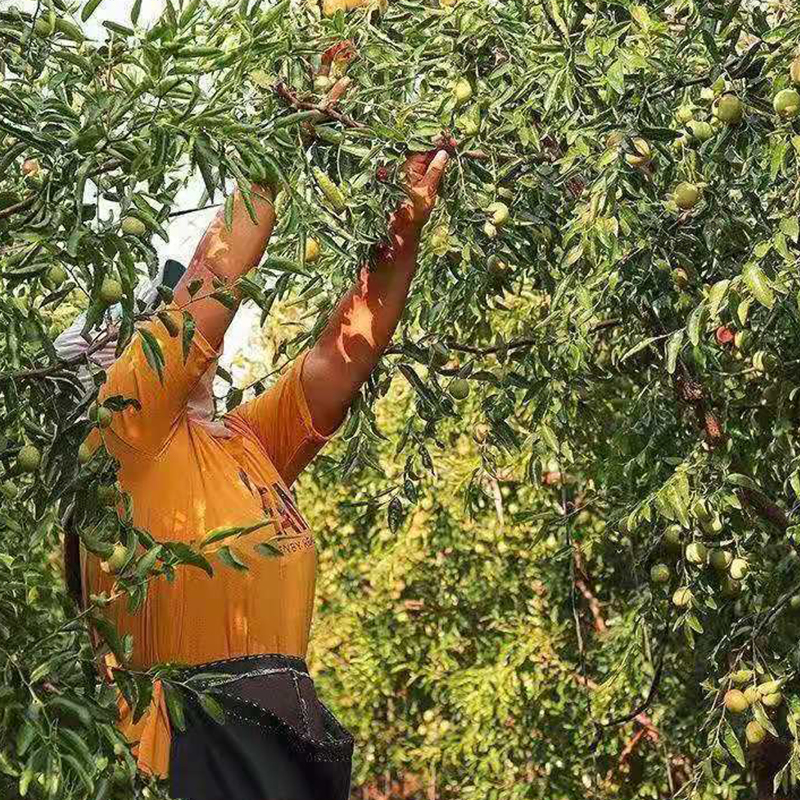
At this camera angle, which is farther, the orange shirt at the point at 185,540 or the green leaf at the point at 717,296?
the green leaf at the point at 717,296

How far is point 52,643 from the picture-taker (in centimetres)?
183

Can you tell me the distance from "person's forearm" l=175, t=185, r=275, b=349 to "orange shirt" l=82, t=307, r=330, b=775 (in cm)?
4

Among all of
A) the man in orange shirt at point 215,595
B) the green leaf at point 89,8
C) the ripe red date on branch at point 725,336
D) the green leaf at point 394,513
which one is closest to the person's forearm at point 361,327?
the man in orange shirt at point 215,595

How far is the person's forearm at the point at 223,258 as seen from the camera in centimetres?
227

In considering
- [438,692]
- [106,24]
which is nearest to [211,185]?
[106,24]

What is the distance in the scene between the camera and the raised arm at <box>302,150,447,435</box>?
2617 mm

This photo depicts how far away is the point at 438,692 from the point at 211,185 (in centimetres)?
521

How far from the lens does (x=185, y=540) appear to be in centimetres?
233

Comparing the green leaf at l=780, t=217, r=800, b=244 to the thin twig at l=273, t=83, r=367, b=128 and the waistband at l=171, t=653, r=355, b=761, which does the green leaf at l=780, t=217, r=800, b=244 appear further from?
the waistband at l=171, t=653, r=355, b=761

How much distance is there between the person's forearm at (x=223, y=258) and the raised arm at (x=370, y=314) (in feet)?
1.10

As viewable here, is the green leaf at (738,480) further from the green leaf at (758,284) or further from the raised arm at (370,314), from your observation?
the raised arm at (370,314)

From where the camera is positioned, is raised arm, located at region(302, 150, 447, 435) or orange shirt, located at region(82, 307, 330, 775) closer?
orange shirt, located at region(82, 307, 330, 775)

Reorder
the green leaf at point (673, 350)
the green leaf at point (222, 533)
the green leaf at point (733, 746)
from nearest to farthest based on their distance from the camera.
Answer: the green leaf at point (222, 533) < the green leaf at point (673, 350) < the green leaf at point (733, 746)

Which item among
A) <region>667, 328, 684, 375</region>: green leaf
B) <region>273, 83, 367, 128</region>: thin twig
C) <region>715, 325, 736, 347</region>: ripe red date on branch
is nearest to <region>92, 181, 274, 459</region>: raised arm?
<region>273, 83, 367, 128</region>: thin twig
